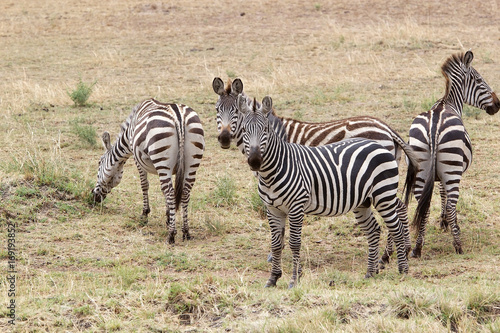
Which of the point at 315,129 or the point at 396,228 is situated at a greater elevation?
the point at 315,129

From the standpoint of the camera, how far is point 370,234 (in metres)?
7.10

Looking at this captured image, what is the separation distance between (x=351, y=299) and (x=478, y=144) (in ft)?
22.7

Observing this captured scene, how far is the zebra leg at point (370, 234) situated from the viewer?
7.04 metres

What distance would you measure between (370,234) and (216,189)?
11.0 feet

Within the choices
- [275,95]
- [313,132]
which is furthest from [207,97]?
[313,132]

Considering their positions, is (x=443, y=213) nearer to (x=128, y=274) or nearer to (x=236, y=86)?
(x=236, y=86)

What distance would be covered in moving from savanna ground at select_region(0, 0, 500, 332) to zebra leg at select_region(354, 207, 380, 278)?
0.23 meters

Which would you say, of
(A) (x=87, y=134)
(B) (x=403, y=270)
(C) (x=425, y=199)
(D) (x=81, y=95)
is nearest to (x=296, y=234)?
(B) (x=403, y=270)

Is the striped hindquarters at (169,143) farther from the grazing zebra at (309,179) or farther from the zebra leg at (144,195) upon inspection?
the grazing zebra at (309,179)

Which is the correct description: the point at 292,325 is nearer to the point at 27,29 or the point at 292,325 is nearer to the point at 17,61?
the point at 17,61

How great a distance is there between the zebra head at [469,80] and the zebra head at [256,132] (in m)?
3.79

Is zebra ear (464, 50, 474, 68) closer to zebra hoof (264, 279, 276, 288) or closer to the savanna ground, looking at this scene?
the savanna ground

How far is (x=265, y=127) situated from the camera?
632 cm

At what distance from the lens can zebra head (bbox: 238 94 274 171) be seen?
20.2ft
